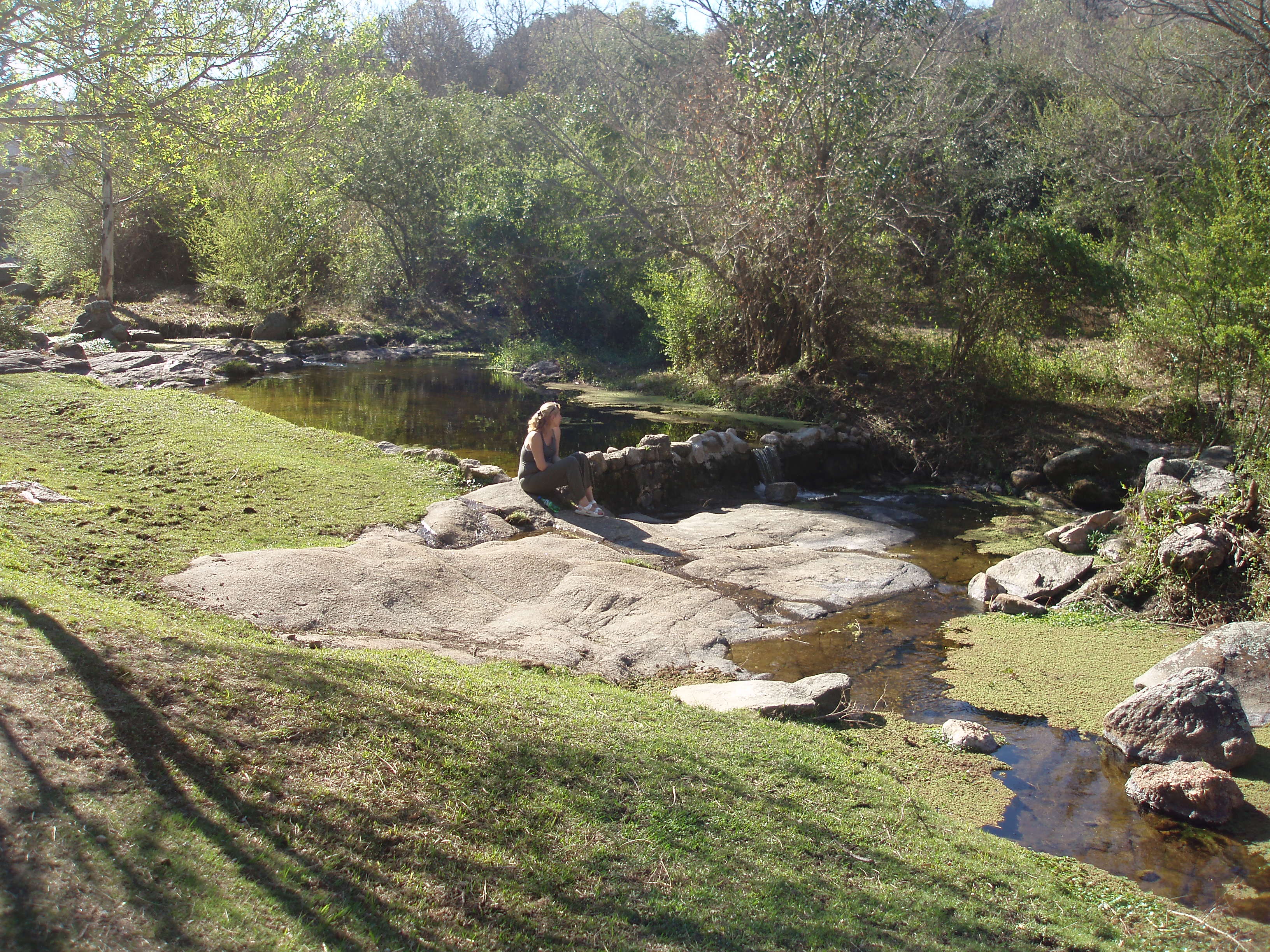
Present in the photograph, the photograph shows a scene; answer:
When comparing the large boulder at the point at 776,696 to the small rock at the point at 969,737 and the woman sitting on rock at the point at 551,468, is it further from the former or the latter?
the woman sitting on rock at the point at 551,468

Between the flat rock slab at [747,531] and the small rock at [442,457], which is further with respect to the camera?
the small rock at [442,457]

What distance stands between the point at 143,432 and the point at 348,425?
489 centimetres

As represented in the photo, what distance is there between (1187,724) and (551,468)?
6.33m

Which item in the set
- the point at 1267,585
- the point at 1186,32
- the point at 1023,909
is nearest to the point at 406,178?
the point at 1186,32

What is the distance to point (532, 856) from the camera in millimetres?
3340

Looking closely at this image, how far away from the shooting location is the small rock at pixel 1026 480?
557 inches

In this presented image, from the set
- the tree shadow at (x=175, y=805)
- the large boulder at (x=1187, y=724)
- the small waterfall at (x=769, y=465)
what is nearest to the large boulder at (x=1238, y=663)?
the large boulder at (x=1187, y=724)

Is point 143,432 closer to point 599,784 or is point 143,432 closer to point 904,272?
point 599,784

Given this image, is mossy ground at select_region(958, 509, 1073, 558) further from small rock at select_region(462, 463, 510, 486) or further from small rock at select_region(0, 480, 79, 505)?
small rock at select_region(0, 480, 79, 505)

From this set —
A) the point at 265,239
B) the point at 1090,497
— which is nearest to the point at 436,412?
the point at 1090,497

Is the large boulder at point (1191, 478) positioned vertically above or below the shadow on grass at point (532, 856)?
above

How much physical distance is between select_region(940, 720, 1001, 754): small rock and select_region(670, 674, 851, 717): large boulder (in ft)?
2.14

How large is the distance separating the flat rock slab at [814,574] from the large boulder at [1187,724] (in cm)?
290

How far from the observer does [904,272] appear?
56.6 feet
